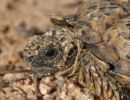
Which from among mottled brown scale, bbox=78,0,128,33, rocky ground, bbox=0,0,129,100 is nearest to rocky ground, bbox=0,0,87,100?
rocky ground, bbox=0,0,129,100

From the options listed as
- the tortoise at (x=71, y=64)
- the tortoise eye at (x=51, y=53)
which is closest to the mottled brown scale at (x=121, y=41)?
the tortoise at (x=71, y=64)

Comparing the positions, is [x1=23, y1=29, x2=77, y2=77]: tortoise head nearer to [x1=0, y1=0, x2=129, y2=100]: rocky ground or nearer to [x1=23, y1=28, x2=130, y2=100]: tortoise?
[x1=23, y1=28, x2=130, y2=100]: tortoise

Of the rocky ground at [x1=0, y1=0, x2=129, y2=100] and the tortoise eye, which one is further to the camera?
the tortoise eye

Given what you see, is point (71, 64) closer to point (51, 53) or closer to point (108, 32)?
point (51, 53)

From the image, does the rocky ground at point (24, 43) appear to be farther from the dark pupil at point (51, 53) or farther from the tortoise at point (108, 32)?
the tortoise at point (108, 32)

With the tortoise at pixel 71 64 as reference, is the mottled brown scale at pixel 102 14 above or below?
above
